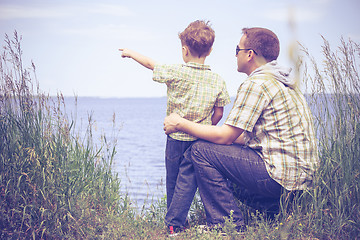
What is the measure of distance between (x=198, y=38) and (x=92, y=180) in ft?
4.67

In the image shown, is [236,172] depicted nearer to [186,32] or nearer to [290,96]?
[290,96]

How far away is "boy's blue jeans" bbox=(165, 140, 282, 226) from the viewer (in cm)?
243

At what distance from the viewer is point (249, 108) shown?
2.37 meters

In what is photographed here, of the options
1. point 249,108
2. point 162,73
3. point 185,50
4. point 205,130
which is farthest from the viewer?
point 185,50

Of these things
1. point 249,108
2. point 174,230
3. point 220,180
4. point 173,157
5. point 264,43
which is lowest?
point 174,230

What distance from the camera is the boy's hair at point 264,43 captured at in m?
2.51

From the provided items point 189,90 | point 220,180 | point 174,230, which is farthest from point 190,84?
point 174,230

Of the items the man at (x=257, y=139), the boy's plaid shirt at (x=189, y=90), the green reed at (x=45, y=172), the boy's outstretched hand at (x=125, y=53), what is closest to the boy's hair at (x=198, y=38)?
the boy's plaid shirt at (x=189, y=90)

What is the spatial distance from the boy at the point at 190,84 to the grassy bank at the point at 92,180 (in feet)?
1.91

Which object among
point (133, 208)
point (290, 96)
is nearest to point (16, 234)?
point (133, 208)

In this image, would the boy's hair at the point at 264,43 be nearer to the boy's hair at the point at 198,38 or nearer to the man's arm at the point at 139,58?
the boy's hair at the point at 198,38

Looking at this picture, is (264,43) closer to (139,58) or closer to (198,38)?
(198,38)

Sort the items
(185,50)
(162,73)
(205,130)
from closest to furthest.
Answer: (205,130), (162,73), (185,50)

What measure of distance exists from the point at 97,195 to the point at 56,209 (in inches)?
19.0
